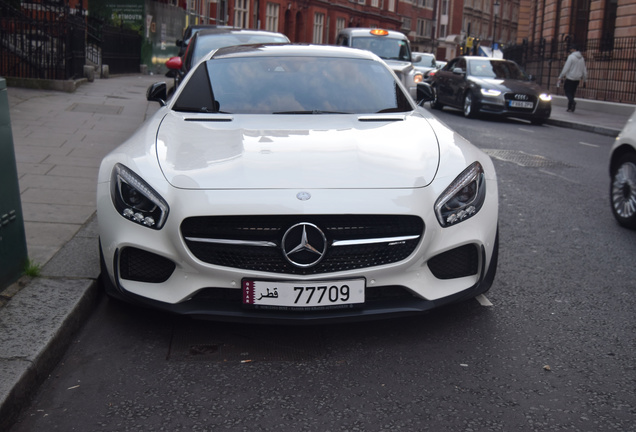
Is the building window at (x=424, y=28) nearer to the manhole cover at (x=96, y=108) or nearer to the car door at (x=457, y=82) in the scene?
the car door at (x=457, y=82)

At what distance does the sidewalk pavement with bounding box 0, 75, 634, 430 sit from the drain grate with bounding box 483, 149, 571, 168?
546 centimetres

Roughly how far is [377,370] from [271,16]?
5547cm

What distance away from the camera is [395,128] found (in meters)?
4.60

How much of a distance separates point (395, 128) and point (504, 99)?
14.6 m

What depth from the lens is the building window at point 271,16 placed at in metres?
55.9

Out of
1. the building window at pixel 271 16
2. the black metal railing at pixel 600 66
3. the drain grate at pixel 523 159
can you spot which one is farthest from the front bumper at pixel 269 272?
the building window at pixel 271 16

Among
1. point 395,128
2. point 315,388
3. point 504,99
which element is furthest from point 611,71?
point 315,388

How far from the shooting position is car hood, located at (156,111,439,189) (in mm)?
3703

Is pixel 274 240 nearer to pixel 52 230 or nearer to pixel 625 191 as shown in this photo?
pixel 52 230

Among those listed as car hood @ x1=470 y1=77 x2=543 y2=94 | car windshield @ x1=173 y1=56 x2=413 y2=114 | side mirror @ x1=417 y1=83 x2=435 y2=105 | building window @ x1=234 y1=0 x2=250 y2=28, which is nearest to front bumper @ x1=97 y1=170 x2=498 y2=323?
car windshield @ x1=173 y1=56 x2=413 y2=114

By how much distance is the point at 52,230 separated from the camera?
5.36 meters

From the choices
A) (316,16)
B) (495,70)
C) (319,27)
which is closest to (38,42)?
(495,70)

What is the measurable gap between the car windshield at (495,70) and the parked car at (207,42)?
331 inches

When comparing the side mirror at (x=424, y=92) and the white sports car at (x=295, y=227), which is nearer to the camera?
the white sports car at (x=295, y=227)
